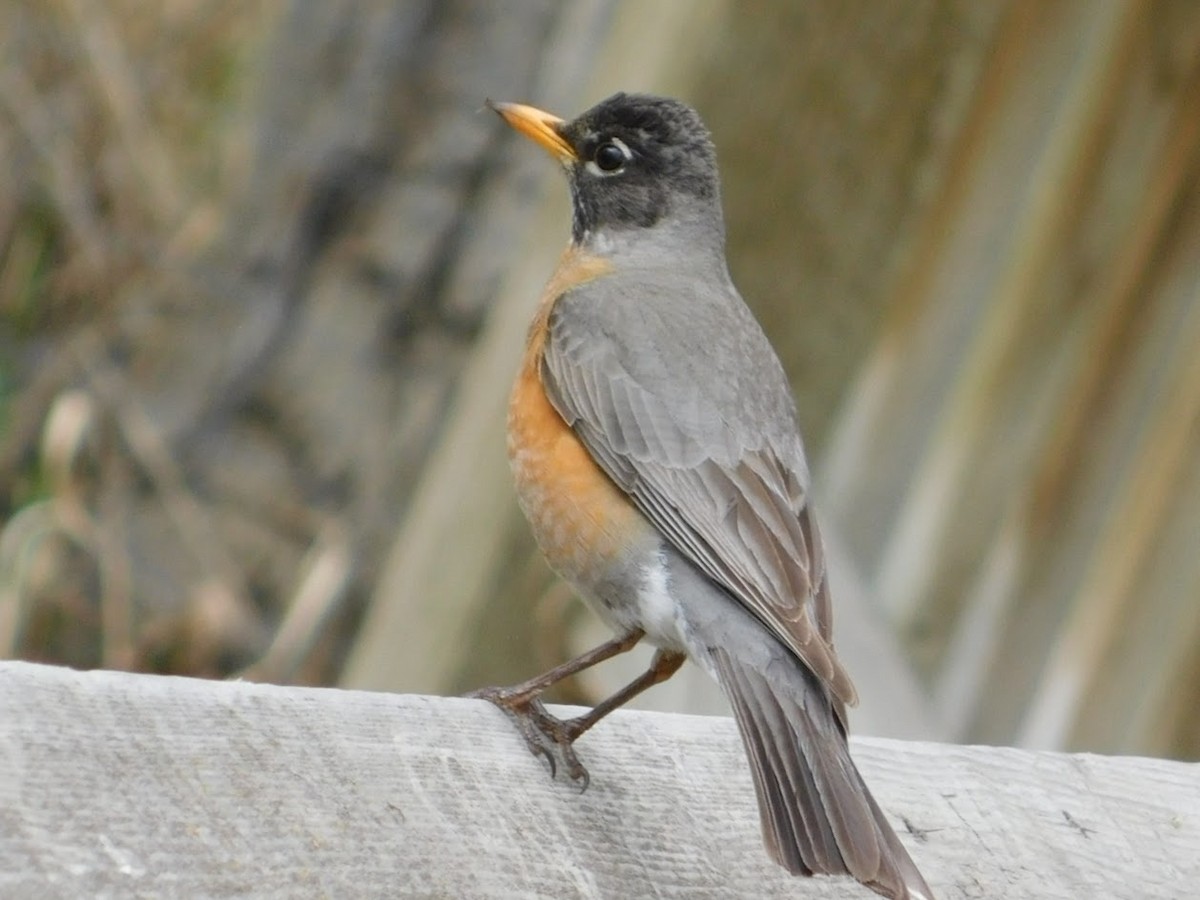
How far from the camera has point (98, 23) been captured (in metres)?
6.32

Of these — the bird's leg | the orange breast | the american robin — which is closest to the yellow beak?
the american robin

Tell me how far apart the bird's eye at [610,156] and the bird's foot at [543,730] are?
1721 mm

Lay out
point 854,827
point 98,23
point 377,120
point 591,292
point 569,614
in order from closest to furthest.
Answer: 1. point 854,827
2. point 591,292
3. point 569,614
4. point 377,120
5. point 98,23

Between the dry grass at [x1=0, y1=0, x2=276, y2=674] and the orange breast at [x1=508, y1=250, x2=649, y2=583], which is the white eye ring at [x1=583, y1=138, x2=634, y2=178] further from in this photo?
the dry grass at [x1=0, y1=0, x2=276, y2=674]

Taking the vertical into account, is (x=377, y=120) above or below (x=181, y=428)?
above

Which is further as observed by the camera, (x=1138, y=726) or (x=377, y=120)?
(x=377, y=120)

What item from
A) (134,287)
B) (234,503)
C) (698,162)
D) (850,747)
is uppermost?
(698,162)

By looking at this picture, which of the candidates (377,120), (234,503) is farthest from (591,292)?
(234,503)

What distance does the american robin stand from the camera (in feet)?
7.28

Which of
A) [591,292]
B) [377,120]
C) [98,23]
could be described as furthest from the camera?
[98,23]

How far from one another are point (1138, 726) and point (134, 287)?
404cm

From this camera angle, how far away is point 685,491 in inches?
115

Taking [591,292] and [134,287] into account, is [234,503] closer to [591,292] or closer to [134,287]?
[134,287]

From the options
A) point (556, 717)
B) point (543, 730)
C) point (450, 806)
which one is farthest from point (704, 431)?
point (450, 806)
